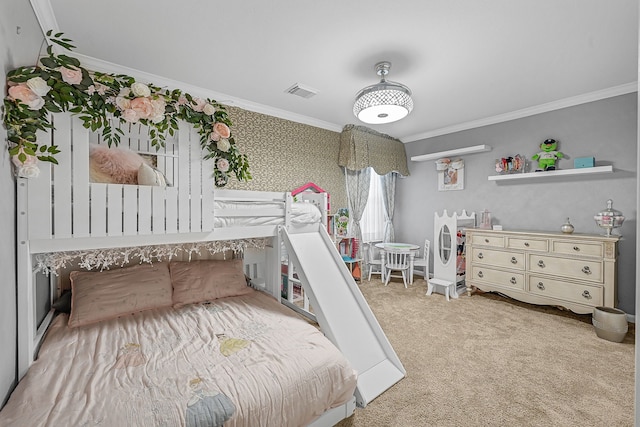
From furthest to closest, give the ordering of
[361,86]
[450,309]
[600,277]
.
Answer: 1. [450,309]
2. [361,86]
3. [600,277]

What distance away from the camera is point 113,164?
69.8 inches

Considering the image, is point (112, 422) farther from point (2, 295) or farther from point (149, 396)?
point (2, 295)

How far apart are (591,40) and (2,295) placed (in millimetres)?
4093

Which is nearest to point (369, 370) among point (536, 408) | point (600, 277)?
point (536, 408)

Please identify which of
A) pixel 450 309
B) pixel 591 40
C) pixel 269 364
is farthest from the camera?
pixel 450 309

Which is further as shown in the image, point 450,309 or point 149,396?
point 450,309

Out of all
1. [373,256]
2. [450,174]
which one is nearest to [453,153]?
[450,174]

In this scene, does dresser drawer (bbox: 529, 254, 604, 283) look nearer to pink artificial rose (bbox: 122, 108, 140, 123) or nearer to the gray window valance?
the gray window valance

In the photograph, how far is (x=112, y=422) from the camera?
111cm

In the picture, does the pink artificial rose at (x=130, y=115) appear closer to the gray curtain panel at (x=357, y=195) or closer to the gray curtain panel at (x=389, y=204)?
the gray curtain panel at (x=357, y=195)

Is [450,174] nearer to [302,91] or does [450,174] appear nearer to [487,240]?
[487,240]

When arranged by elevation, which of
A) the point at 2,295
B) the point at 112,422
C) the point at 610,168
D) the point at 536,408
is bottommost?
the point at 536,408

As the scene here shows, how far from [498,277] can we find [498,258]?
0.25 metres

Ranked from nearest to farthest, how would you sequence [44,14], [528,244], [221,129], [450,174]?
[44,14] < [221,129] < [528,244] < [450,174]
